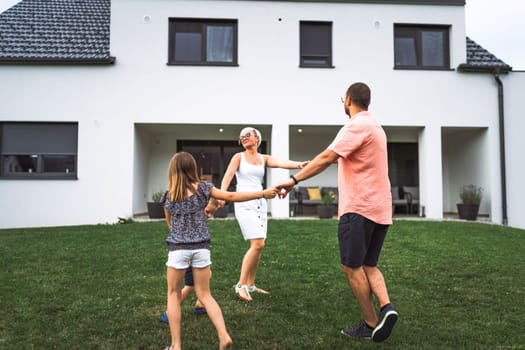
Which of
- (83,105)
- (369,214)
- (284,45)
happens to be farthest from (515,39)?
(369,214)

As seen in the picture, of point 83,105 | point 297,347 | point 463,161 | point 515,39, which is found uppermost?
point 515,39

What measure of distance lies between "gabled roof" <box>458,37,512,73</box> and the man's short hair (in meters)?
9.64

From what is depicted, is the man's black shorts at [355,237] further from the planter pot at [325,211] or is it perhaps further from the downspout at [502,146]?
the downspout at [502,146]

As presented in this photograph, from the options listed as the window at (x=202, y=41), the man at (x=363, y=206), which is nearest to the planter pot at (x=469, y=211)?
the window at (x=202, y=41)

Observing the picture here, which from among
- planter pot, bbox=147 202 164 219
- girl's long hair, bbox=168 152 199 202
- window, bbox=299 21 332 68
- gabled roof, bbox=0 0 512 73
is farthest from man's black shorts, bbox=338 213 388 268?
gabled roof, bbox=0 0 512 73

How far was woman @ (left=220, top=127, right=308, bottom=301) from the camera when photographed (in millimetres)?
4102

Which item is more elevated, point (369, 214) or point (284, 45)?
point (284, 45)

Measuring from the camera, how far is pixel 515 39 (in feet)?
141

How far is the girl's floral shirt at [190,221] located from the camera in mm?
2730

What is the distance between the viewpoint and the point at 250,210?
4.14 meters

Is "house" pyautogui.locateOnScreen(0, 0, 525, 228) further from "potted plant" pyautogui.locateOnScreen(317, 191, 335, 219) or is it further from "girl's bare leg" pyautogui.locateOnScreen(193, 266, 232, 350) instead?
"girl's bare leg" pyautogui.locateOnScreen(193, 266, 232, 350)

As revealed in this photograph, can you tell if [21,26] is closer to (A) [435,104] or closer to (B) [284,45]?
(B) [284,45]

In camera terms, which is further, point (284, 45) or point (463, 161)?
point (463, 161)

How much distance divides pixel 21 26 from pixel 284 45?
7.94 meters
